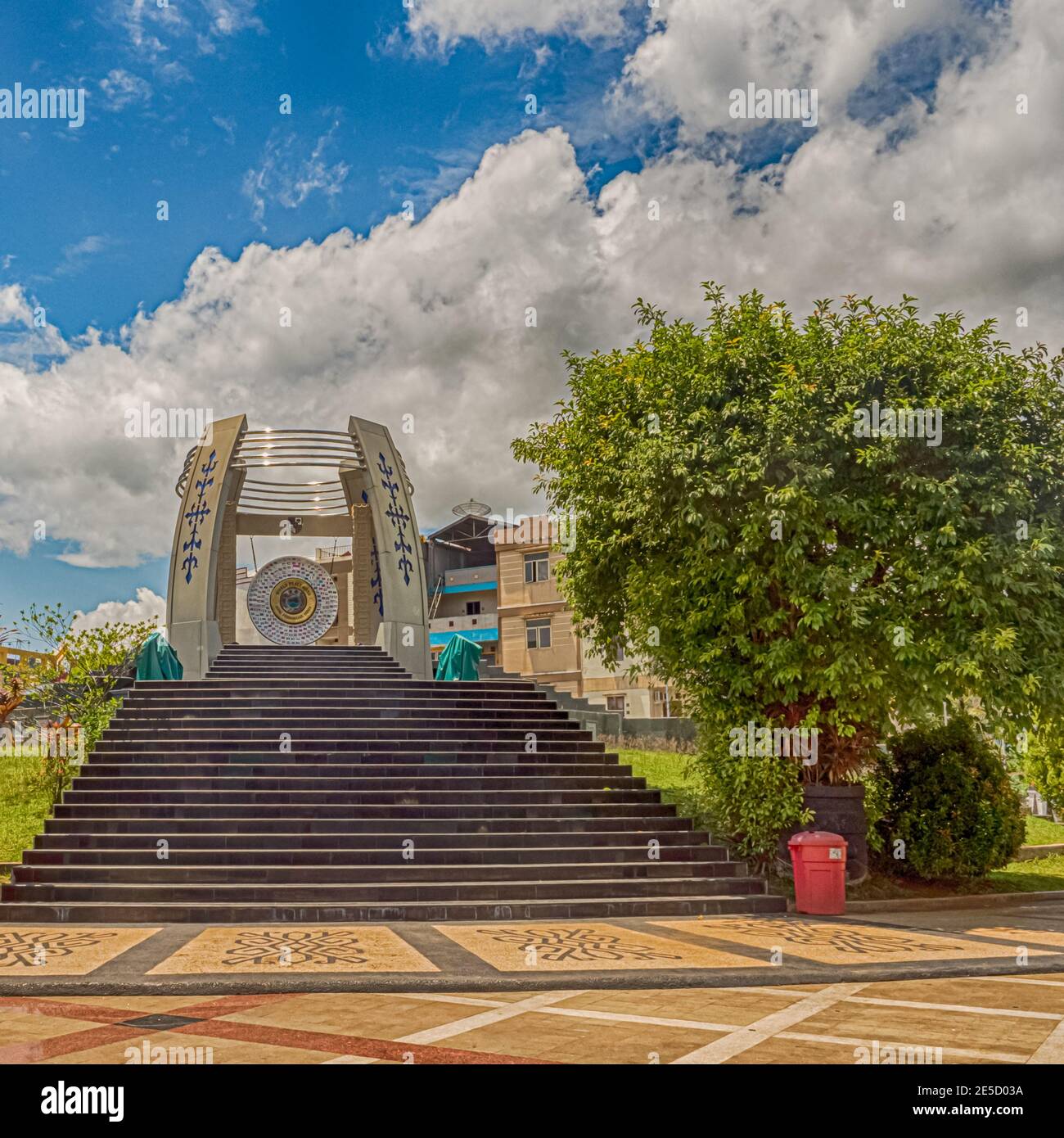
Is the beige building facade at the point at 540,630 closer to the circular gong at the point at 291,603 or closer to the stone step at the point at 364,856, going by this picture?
the circular gong at the point at 291,603

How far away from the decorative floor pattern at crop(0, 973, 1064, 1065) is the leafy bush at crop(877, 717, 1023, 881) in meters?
6.15

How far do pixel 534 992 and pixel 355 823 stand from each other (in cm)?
633

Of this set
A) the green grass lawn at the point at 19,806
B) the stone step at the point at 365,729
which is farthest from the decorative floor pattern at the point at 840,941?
the green grass lawn at the point at 19,806

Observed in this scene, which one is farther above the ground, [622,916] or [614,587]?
[614,587]

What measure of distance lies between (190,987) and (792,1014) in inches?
157

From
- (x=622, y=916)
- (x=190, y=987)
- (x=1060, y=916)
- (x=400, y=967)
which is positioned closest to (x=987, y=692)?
(x=1060, y=916)

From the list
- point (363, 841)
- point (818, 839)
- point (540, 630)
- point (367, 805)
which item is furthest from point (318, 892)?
point (540, 630)

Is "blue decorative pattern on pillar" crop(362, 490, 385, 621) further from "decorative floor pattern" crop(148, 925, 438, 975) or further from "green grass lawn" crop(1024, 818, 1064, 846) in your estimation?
"green grass lawn" crop(1024, 818, 1064, 846)

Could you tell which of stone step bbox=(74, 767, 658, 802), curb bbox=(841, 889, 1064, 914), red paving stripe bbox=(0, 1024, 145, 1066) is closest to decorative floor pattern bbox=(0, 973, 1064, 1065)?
red paving stripe bbox=(0, 1024, 145, 1066)

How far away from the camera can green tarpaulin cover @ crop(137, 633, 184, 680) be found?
18094 mm

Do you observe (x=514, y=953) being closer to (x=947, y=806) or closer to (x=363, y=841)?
(x=363, y=841)

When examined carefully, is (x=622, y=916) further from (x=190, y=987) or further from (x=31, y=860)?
(x=31, y=860)

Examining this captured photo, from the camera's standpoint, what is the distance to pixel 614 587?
47.3 ft

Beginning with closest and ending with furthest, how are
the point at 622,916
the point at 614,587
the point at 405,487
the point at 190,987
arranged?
the point at 190,987 → the point at 622,916 → the point at 614,587 → the point at 405,487
